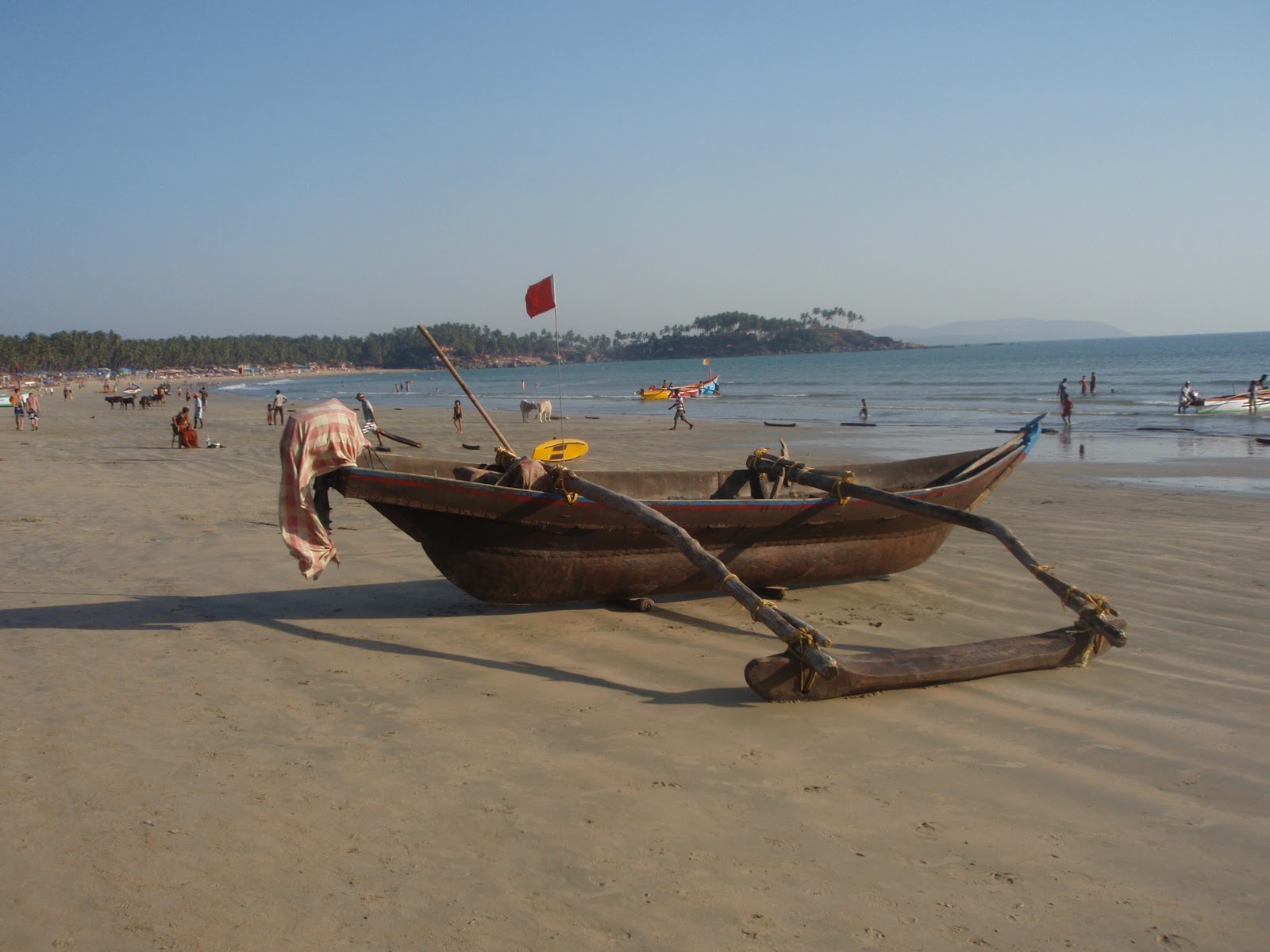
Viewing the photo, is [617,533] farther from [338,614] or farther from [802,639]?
[338,614]

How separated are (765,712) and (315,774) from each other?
85.1 inches

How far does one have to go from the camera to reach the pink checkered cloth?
18.2 ft

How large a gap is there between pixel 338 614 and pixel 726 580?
292cm

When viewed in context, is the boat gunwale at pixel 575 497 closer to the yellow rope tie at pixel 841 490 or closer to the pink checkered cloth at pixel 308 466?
the yellow rope tie at pixel 841 490

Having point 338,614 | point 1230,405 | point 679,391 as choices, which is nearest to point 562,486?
point 338,614

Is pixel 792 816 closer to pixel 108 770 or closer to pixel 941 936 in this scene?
pixel 941 936

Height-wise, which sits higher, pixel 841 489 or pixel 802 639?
pixel 841 489

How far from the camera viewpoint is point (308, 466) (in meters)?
5.55

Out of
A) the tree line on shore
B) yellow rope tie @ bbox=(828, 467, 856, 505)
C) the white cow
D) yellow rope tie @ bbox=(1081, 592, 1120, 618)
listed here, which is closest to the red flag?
yellow rope tie @ bbox=(828, 467, 856, 505)

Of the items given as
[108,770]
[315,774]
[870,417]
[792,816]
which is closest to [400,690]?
[315,774]

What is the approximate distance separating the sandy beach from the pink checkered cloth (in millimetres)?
639

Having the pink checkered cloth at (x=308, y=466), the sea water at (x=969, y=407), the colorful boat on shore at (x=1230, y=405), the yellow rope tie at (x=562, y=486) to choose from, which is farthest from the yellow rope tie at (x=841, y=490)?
the colorful boat on shore at (x=1230, y=405)

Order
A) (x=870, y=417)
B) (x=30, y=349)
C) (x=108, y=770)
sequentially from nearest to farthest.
Result: 1. (x=108, y=770)
2. (x=870, y=417)
3. (x=30, y=349)

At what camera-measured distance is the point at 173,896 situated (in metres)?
3.04
